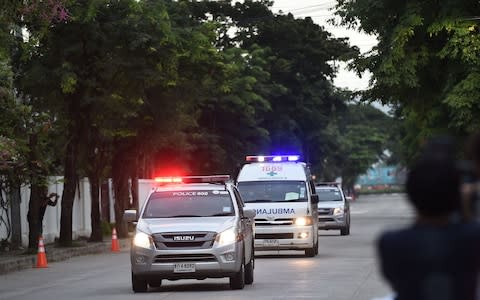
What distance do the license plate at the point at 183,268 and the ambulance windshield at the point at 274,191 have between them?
33.3 feet

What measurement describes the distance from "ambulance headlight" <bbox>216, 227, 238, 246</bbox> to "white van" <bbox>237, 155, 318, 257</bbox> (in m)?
8.97

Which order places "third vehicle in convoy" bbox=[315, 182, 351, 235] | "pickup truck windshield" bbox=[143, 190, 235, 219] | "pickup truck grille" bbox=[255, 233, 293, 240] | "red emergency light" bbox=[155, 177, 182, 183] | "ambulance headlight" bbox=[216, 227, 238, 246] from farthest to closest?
"third vehicle in convoy" bbox=[315, 182, 351, 235]
"pickup truck grille" bbox=[255, 233, 293, 240]
"red emergency light" bbox=[155, 177, 182, 183]
"pickup truck windshield" bbox=[143, 190, 235, 219]
"ambulance headlight" bbox=[216, 227, 238, 246]

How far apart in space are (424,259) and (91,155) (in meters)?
36.6

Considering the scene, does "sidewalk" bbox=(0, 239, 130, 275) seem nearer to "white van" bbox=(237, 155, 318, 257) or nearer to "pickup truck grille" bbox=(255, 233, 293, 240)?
Result: "white van" bbox=(237, 155, 318, 257)

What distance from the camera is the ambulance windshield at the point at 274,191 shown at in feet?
96.0

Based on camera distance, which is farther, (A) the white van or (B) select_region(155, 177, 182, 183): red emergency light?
(A) the white van

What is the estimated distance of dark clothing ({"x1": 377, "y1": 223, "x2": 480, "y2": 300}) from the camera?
502 centimetres

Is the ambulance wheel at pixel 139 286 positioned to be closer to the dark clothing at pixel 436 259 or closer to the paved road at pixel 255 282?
the paved road at pixel 255 282

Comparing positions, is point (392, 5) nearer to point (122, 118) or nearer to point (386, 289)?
point (122, 118)

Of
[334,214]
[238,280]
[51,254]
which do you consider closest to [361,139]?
[334,214]

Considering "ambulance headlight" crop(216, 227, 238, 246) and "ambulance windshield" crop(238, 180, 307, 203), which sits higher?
"ambulance windshield" crop(238, 180, 307, 203)

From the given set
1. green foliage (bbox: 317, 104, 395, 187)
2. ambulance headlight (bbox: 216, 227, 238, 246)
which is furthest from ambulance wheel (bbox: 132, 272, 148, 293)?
green foliage (bbox: 317, 104, 395, 187)

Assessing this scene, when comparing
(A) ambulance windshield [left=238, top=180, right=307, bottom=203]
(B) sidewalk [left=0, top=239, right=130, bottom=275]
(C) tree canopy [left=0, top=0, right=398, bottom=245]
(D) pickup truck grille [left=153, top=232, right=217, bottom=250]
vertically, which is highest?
(C) tree canopy [left=0, top=0, right=398, bottom=245]

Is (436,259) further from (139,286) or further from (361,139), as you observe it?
(361,139)
